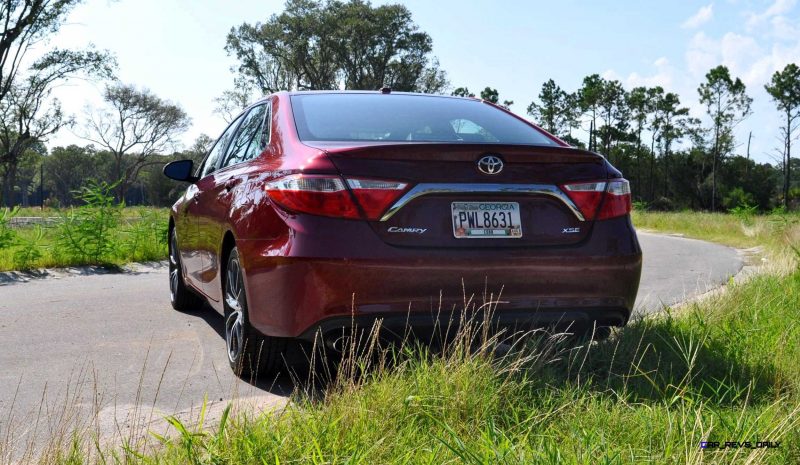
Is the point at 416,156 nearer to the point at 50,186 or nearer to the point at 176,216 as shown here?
the point at 176,216

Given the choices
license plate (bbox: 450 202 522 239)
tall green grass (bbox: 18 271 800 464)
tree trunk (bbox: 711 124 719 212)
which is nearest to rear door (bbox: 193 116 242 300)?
license plate (bbox: 450 202 522 239)

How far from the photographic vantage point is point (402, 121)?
15.1ft

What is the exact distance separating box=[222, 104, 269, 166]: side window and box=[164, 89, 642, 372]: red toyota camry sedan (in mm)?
316

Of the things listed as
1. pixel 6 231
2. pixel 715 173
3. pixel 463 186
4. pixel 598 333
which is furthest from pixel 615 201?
pixel 715 173

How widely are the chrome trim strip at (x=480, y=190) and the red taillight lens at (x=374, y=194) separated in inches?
1.3

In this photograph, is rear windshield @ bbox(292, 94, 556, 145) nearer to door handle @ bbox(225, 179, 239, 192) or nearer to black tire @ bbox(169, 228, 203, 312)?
Result: door handle @ bbox(225, 179, 239, 192)

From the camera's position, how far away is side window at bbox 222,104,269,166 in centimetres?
479

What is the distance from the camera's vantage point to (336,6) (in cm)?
5394

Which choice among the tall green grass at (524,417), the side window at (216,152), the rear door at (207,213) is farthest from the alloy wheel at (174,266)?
the tall green grass at (524,417)

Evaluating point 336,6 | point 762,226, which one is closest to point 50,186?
point 336,6

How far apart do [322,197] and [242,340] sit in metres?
1.02

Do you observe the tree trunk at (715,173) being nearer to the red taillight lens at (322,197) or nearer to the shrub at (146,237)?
the shrub at (146,237)

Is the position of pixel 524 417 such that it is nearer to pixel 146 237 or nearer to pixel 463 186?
pixel 463 186

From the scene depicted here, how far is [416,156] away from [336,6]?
5232 cm
